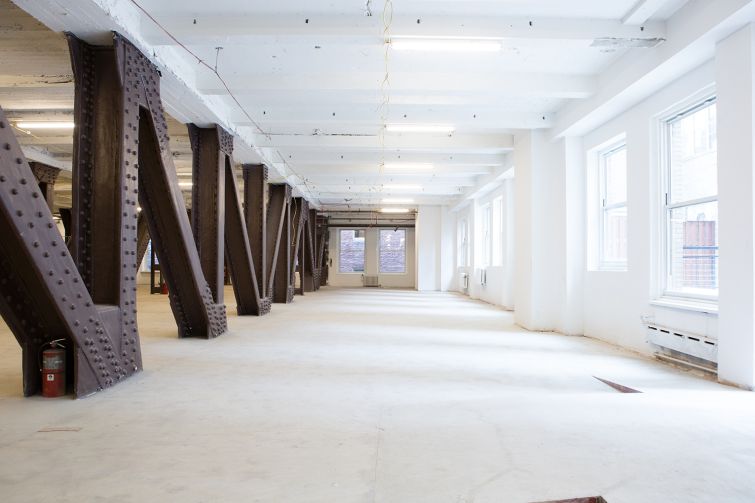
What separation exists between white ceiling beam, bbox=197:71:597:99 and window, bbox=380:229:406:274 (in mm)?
19145

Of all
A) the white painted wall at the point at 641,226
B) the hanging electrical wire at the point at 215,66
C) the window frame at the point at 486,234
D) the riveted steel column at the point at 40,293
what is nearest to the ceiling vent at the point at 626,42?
the white painted wall at the point at 641,226

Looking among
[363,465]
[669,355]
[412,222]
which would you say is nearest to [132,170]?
[363,465]

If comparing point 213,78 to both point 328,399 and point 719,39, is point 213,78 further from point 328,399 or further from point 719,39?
point 719,39

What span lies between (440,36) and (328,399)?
11.1ft

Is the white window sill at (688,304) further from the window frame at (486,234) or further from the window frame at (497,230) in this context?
the window frame at (486,234)

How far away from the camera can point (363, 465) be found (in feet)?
8.47

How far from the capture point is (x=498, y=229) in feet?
A: 46.7

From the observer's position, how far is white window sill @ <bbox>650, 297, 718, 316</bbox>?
4.97 meters

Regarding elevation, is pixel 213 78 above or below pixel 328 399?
above

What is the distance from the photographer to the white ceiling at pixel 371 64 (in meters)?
4.84

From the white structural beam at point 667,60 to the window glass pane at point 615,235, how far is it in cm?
124

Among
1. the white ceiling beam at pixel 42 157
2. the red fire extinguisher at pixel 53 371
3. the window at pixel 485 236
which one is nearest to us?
the red fire extinguisher at pixel 53 371

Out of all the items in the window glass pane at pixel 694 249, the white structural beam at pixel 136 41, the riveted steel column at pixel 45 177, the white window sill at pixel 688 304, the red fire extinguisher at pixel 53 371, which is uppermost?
the white structural beam at pixel 136 41

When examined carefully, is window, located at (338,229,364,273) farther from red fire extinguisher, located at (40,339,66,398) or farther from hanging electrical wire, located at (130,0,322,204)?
red fire extinguisher, located at (40,339,66,398)
